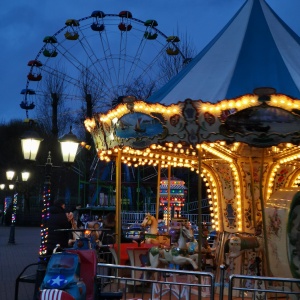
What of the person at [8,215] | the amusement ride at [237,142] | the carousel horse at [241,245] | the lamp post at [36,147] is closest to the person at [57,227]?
the amusement ride at [237,142]

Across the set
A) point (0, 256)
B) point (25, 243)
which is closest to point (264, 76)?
point (0, 256)

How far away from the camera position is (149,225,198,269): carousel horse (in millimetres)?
10250

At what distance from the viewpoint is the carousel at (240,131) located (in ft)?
29.0

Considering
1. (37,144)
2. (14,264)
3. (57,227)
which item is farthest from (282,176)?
(14,264)

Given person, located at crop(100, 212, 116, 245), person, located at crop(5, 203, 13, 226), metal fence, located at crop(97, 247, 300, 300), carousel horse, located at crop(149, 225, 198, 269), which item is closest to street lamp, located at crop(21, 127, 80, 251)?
metal fence, located at crop(97, 247, 300, 300)

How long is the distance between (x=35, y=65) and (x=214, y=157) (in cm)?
2019

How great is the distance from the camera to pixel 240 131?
8.94m

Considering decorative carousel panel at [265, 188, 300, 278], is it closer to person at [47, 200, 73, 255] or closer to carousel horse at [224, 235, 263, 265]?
carousel horse at [224, 235, 263, 265]

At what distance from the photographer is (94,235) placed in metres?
13.6

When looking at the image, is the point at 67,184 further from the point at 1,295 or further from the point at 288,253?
the point at 288,253

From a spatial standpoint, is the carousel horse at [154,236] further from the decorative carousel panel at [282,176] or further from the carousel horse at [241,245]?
the decorative carousel panel at [282,176]

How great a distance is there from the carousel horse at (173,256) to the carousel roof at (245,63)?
2.46m

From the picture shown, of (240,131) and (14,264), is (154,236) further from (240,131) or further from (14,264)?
(14,264)

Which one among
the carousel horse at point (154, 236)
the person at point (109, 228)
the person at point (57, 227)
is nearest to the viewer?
the person at point (57, 227)
